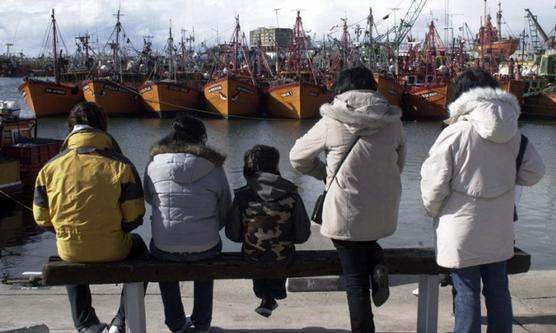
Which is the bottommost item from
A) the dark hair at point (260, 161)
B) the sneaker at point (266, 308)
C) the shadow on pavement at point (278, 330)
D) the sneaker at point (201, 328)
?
the shadow on pavement at point (278, 330)

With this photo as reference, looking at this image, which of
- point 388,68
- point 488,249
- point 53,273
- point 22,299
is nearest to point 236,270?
point 53,273

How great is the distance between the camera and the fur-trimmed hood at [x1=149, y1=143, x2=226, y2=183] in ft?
10.5

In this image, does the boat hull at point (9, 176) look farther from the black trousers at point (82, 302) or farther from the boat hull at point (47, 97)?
the boat hull at point (47, 97)

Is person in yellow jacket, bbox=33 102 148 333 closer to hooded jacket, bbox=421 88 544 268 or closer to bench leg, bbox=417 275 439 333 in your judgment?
hooded jacket, bbox=421 88 544 268

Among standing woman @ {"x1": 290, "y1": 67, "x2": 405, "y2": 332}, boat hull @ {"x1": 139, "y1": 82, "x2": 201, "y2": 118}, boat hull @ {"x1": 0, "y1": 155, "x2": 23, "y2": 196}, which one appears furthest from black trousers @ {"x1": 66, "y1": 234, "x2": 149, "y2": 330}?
boat hull @ {"x1": 139, "y1": 82, "x2": 201, "y2": 118}

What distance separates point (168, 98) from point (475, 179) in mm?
35726

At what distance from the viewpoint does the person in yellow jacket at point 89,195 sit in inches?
124

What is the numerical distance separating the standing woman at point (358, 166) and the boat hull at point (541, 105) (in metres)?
35.4

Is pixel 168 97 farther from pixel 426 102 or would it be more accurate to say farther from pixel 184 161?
pixel 184 161

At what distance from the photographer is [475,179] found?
2.91m

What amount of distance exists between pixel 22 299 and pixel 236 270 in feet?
5.85

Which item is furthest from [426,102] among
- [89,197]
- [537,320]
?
[89,197]

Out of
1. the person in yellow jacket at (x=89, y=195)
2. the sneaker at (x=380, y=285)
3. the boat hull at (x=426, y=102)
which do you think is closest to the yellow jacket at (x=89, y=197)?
the person in yellow jacket at (x=89, y=195)

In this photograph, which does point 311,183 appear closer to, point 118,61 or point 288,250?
point 288,250
